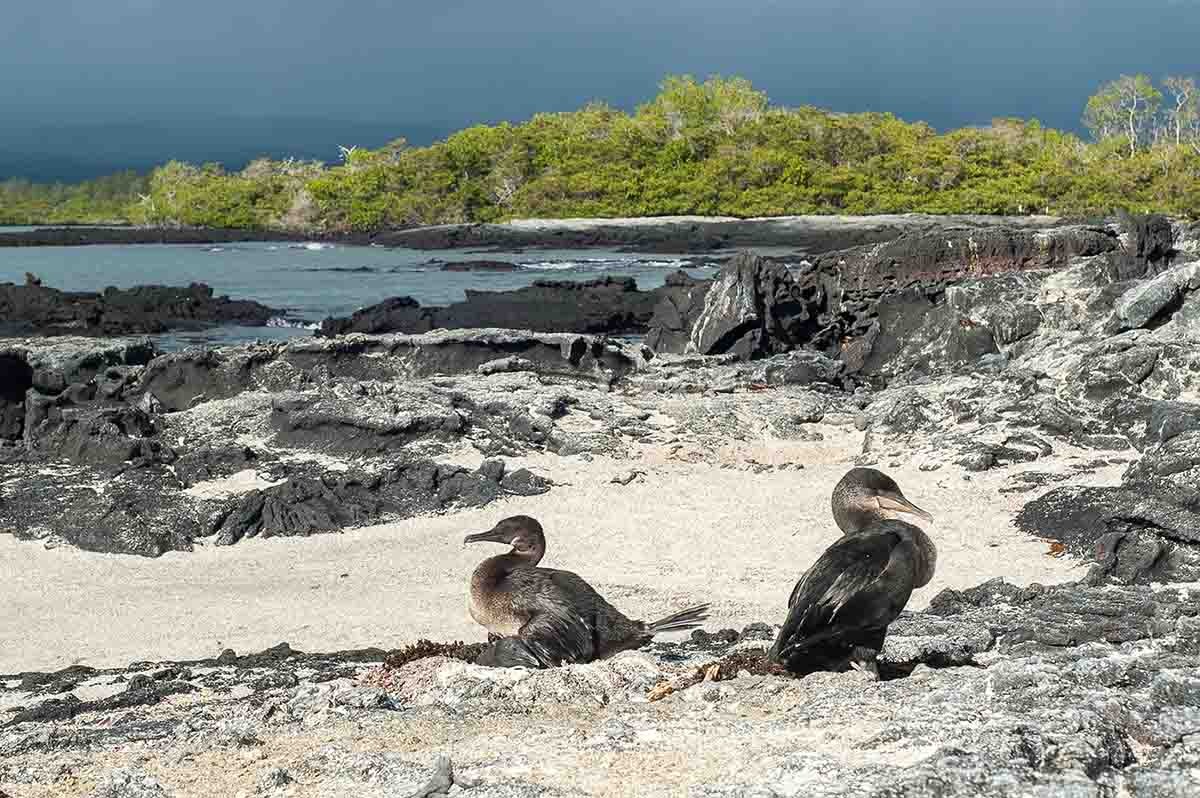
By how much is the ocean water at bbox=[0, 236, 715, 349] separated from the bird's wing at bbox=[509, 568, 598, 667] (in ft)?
70.0

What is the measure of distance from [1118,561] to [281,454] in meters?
7.94

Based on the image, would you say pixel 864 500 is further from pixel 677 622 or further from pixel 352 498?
pixel 352 498

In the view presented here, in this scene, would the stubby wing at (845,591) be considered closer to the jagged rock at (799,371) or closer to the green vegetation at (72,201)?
the jagged rock at (799,371)

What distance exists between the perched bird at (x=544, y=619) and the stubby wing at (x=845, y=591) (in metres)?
1.22

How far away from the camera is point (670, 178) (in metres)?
64.8

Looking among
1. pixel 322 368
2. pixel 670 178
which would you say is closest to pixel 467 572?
pixel 322 368

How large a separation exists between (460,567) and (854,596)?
18.6 ft

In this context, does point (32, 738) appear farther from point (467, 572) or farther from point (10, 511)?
point (10, 511)

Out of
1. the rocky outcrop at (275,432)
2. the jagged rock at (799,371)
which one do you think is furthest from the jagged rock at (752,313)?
the rocky outcrop at (275,432)

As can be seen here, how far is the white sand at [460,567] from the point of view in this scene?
9375 mm

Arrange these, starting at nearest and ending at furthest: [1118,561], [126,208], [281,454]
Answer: [1118,561], [281,454], [126,208]

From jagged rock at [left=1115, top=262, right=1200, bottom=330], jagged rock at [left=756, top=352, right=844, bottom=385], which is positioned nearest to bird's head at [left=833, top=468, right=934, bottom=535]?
jagged rock at [left=1115, top=262, right=1200, bottom=330]

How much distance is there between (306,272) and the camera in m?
46.4

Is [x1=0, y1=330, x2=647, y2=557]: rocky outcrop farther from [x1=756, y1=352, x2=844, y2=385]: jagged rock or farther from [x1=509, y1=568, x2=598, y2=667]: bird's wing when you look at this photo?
[x1=509, y1=568, x2=598, y2=667]: bird's wing
